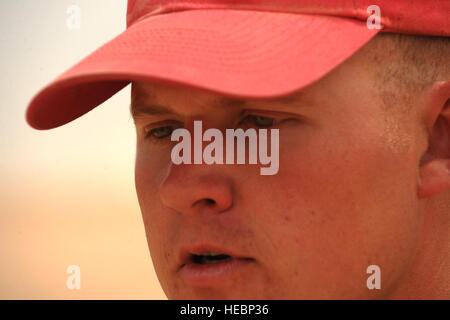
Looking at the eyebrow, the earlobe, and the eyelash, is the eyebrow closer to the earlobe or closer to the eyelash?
the eyelash

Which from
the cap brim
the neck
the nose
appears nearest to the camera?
the cap brim

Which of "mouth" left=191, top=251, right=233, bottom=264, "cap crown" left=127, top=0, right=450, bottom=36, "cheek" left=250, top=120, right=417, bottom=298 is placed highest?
"cap crown" left=127, top=0, right=450, bottom=36

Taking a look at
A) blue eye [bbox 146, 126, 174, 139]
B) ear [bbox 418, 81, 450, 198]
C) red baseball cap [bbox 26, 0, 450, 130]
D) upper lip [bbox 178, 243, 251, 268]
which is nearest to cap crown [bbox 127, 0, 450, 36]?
red baseball cap [bbox 26, 0, 450, 130]

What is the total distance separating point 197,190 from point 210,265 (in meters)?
0.13

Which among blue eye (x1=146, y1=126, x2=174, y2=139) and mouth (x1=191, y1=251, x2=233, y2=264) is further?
blue eye (x1=146, y1=126, x2=174, y2=139)

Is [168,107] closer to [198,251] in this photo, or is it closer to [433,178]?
[198,251]

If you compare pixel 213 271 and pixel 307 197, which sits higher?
pixel 307 197

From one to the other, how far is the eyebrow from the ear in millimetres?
252

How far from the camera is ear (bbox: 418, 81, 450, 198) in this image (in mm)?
1117

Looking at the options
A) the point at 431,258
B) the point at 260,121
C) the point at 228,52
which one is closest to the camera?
the point at 228,52

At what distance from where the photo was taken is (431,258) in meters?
1.19

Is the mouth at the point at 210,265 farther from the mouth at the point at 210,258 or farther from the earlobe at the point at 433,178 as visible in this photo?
the earlobe at the point at 433,178

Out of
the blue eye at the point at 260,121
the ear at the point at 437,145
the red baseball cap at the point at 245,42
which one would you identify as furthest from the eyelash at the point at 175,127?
the ear at the point at 437,145

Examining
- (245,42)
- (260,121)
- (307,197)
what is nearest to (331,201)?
(307,197)
